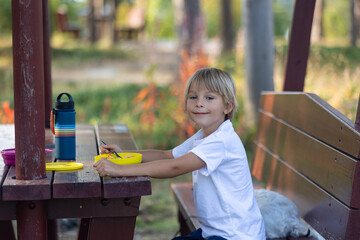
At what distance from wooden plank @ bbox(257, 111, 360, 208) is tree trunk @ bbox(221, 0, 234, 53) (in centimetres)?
1382

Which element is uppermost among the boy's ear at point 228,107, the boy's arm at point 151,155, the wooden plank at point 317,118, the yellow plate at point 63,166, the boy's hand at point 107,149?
the boy's ear at point 228,107

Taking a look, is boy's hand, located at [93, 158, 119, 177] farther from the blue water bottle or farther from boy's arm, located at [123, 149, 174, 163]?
boy's arm, located at [123, 149, 174, 163]

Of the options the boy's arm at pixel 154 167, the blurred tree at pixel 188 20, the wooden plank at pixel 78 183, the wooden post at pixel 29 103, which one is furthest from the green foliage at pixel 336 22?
the wooden post at pixel 29 103

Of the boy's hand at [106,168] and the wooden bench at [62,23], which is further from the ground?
the boy's hand at [106,168]

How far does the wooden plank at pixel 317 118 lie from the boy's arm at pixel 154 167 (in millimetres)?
639

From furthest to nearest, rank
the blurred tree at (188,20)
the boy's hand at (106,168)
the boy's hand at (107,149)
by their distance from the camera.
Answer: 1. the blurred tree at (188,20)
2. the boy's hand at (107,149)
3. the boy's hand at (106,168)

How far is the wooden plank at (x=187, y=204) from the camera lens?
310 cm

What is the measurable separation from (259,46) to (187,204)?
13.4 ft

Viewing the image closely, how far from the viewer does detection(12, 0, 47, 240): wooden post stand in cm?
212

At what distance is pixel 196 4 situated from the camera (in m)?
9.02

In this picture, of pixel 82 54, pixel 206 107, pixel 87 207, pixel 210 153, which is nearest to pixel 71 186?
pixel 87 207

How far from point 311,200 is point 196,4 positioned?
6.49 meters

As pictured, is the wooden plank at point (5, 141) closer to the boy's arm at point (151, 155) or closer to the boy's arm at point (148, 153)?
the boy's arm at point (148, 153)

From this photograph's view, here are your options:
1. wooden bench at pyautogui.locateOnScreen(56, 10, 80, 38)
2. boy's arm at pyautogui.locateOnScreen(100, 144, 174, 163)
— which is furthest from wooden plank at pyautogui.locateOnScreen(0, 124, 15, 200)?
wooden bench at pyautogui.locateOnScreen(56, 10, 80, 38)
